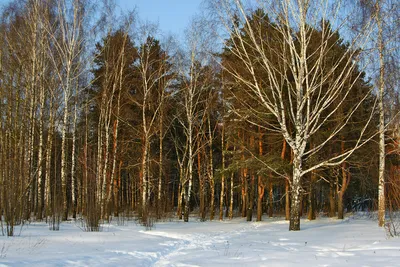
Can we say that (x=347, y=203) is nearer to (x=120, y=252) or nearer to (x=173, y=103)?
(x=173, y=103)

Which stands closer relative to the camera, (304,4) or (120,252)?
(120,252)

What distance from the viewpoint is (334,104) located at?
17.7m

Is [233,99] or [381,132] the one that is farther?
[233,99]

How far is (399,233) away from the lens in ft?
31.4

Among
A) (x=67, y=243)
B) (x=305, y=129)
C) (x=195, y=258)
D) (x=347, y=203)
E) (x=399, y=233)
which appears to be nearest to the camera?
(x=195, y=258)

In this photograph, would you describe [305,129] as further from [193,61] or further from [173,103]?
[173,103]

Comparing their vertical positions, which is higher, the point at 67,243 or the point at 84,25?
the point at 84,25

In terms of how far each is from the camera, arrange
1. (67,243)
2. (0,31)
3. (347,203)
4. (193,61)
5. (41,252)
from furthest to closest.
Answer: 1. (347,203)
2. (193,61)
3. (0,31)
4. (67,243)
5. (41,252)

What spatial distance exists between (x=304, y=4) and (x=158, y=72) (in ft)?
32.8

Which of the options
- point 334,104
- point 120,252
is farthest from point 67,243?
point 334,104

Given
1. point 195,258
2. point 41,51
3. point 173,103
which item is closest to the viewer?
point 195,258

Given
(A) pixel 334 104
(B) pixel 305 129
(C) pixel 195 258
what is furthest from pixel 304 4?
(C) pixel 195 258

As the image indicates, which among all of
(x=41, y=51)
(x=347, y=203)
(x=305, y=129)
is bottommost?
(x=347, y=203)

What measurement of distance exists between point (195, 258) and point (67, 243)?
302cm
